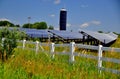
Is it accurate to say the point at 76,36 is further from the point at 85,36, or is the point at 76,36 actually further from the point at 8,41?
the point at 8,41

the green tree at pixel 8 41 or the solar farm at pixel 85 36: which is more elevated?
the green tree at pixel 8 41

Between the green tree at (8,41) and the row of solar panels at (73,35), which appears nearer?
the green tree at (8,41)

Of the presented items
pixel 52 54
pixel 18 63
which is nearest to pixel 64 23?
pixel 52 54

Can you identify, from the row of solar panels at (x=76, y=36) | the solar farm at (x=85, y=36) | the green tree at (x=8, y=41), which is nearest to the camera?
the green tree at (x=8, y=41)

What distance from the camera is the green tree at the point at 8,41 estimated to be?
536 inches

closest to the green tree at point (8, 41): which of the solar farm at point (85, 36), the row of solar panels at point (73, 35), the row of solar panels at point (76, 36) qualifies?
the solar farm at point (85, 36)

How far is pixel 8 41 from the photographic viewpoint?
14.0 metres

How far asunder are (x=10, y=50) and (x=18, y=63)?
1814mm

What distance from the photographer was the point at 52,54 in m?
16.4

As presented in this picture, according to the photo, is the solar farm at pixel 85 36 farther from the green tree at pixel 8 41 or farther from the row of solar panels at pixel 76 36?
the green tree at pixel 8 41

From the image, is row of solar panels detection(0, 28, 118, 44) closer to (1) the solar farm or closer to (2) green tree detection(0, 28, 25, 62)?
(1) the solar farm

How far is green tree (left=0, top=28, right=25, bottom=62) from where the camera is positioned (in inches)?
536

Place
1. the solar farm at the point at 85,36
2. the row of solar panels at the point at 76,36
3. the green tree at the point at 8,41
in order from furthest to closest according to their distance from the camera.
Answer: the row of solar panels at the point at 76,36
the solar farm at the point at 85,36
the green tree at the point at 8,41

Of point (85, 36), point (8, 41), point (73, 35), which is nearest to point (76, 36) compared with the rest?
point (73, 35)
